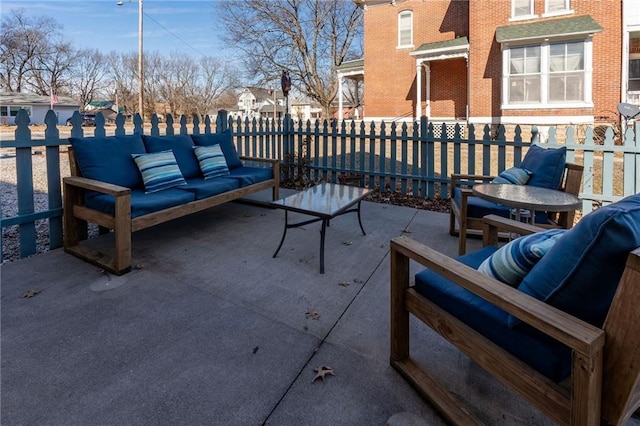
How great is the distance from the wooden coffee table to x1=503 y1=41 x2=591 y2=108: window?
37.5 feet

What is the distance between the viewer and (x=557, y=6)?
12.5 metres

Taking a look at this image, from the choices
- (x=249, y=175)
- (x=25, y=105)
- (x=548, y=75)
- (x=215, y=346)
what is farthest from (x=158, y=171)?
(x=25, y=105)

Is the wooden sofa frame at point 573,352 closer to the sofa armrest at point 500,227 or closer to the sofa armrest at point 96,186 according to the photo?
the sofa armrest at point 500,227

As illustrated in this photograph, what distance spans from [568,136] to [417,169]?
1.95 meters

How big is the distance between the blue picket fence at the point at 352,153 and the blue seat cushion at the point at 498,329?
3.10 m

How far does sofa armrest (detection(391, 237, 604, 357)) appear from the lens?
1.00 meters

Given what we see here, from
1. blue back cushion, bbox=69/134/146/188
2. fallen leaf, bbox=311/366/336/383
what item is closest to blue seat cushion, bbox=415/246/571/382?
fallen leaf, bbox=311/366/336/383

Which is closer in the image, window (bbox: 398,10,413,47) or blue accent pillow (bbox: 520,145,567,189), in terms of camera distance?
blue accent pillow (bbox: 520,145,567,189)

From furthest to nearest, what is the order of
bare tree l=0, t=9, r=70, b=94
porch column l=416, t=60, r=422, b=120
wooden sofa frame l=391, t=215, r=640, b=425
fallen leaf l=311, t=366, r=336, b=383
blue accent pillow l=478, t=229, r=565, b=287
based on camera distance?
1. bare tree l=0, t=9, r=70, b=94
2. porch column l=416, t=60, r=422, b=120
3. fallen leaf l=311, t=366, r=336, b=383
4. blue accent pillow l=478, t=229, r=565, b=287
5. wooden sofa frame l=391, t=215, r=640, b=425

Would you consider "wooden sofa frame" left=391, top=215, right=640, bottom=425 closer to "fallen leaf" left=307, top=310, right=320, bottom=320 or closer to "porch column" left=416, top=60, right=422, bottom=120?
"fallen leaf" left=307, top=310, right=320, bottom=320

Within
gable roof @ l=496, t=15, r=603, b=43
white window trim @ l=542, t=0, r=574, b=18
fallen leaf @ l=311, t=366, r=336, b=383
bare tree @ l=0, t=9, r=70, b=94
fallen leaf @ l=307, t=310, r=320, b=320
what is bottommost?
fallen leaf @ l=311, t=366, r=336, b=383

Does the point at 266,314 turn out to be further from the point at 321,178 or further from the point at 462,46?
the point at 462,46

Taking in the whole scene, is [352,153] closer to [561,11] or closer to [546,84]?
[546,84]

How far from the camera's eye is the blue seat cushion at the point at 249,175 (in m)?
4.40
